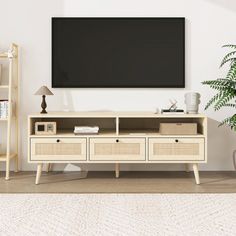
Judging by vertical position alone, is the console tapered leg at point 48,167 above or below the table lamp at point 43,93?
below

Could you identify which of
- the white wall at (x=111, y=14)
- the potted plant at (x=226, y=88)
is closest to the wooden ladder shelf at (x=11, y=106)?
the white wall at (x=111, y=14)

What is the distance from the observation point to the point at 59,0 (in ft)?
13.9

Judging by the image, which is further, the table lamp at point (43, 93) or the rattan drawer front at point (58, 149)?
the table lamp at point (43, 93)

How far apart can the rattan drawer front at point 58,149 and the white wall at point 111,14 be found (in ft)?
2.10

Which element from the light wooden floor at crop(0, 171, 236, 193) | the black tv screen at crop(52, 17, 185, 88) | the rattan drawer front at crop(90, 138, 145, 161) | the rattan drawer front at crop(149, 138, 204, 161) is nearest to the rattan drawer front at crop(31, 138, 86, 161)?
the rattan drawer front at crop(90, 138, 145, 161)

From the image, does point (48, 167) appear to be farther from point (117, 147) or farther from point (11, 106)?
point (117, 147)

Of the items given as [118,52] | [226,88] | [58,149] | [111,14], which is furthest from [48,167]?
[226,88]

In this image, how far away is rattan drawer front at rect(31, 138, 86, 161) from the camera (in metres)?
3.71

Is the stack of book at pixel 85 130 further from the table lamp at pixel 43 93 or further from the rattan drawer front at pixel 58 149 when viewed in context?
the table lamp at pixel 43 93
